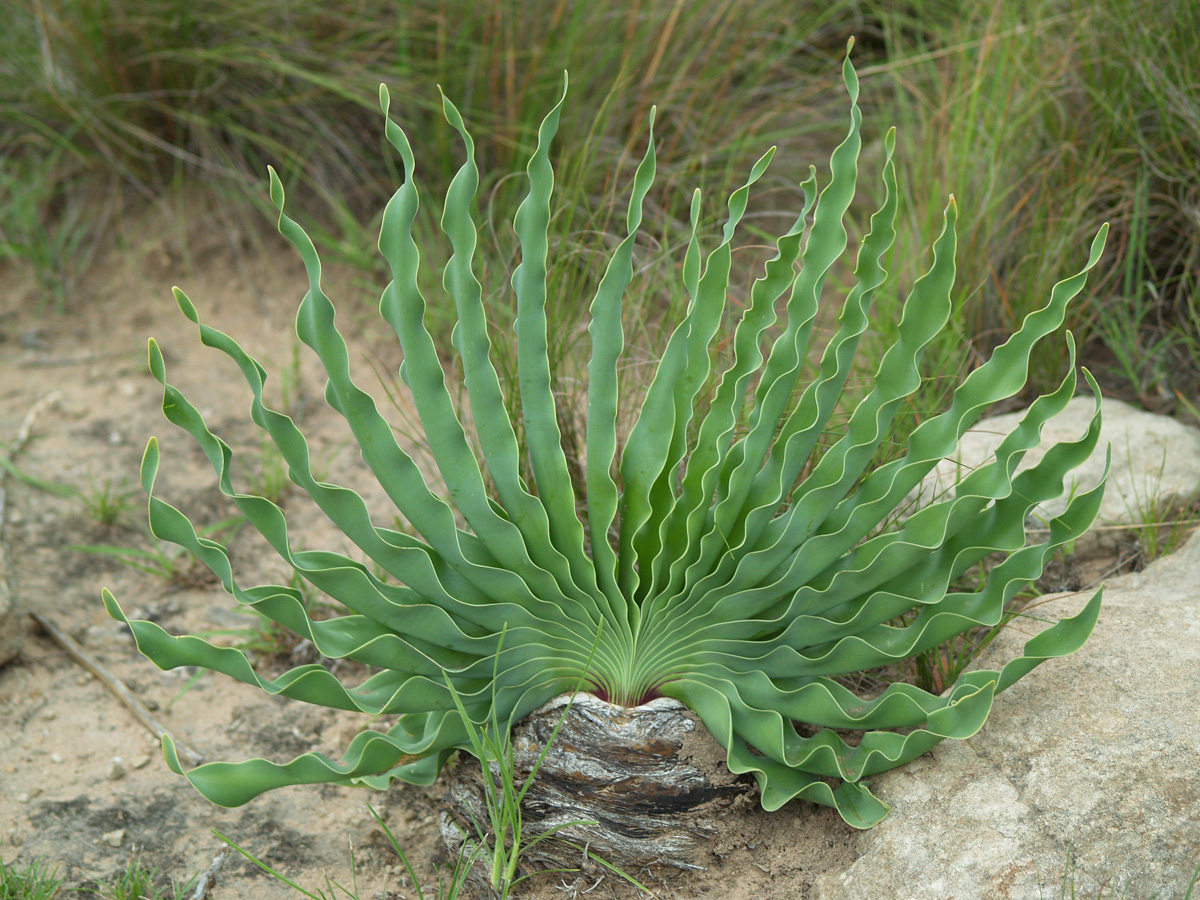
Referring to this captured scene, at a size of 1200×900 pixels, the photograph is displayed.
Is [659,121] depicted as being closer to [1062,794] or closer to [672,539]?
[672,539]

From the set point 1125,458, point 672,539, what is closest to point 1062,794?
point 672,539

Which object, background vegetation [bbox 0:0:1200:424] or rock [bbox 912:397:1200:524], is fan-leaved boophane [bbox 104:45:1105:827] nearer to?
rock [bbox 912:397:1200:524]

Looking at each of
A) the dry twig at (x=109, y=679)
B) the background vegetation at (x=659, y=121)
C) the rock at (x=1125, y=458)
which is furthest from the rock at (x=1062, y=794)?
the dry twig at (x=109, y=679)

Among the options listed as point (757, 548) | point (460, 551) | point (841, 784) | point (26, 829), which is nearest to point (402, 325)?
point (460, 551)

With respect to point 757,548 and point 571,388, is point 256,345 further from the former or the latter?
point 757,548

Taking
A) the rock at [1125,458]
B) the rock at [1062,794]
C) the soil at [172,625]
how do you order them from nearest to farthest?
the rock at [1062,794] → the soil at [172,625] → the rock at [1125,458]

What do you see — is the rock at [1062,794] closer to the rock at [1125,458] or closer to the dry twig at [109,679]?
the rock at [1125,458]

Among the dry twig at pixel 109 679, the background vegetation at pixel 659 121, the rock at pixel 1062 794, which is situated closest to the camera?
the rock at pixel 1062 794
